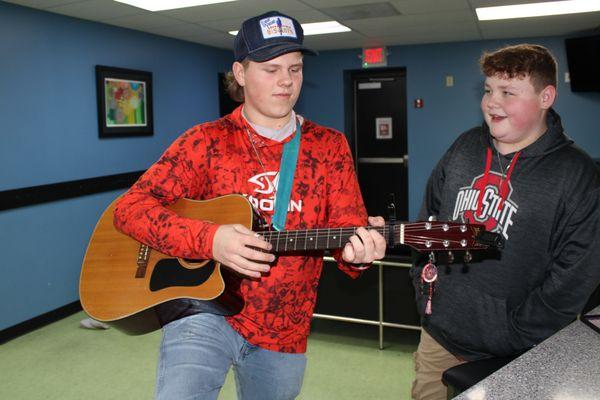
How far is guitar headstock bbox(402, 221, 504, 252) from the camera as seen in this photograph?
1594 mm

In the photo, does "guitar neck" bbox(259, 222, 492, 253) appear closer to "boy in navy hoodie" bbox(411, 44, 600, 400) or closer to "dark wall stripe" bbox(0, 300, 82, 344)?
"boy in navy hoodie" bbox(411, 44, 600, 400)

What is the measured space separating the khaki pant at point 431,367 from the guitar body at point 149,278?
2.84 feet

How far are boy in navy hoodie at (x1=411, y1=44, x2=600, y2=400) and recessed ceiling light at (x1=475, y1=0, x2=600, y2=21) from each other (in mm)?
3647

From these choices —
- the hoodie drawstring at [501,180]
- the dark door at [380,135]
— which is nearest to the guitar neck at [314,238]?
the hoodie drawstring at [501,180]

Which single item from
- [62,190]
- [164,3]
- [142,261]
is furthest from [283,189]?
[62,190]

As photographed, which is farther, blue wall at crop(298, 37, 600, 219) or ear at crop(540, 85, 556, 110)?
blue wall at crop(298, 37, 600, 219)

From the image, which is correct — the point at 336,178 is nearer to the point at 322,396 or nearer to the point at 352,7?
the point at 322,396

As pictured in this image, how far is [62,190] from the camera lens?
500cm

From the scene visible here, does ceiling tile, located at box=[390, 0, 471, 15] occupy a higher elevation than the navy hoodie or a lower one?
higher

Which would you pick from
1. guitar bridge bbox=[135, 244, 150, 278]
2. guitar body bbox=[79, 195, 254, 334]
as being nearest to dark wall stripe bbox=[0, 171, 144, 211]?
guitar body bbox=[79, 195, 254, 334]

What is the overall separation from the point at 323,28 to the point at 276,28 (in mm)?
4725

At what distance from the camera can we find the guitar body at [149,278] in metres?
1.70

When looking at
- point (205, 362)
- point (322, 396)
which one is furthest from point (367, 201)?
point (205, 362)

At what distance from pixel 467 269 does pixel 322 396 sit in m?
1.73
